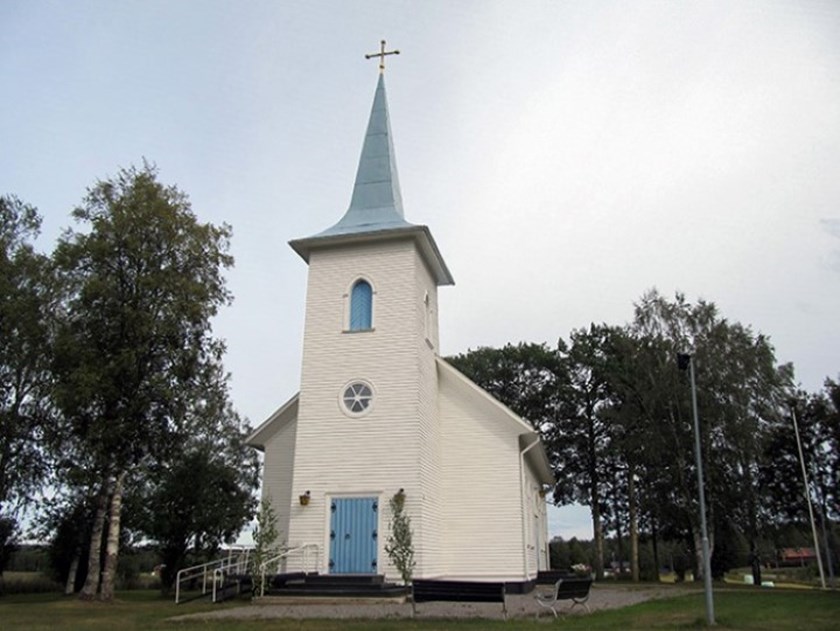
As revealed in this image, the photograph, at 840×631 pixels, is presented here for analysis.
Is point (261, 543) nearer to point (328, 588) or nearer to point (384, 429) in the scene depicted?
point (328, 588)

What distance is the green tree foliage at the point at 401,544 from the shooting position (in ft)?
51.0

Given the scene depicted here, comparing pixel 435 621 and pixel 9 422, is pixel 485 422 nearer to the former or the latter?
pixel 435 621

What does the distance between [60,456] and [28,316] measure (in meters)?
4.60

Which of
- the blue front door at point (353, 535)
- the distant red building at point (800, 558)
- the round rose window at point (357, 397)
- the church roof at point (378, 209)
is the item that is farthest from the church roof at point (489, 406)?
the distant red building at point (800, 558)

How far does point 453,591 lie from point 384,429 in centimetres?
621

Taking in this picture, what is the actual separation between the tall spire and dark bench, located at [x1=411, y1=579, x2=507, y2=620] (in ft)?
34.2

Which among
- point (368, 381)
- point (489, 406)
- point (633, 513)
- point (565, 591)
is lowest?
point (565, 591)

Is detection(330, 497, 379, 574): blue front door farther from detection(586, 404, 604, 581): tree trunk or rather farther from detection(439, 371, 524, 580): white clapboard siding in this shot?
detection(586, 404, 604, 581): tree trunk

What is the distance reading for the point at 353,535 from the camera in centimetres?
1752

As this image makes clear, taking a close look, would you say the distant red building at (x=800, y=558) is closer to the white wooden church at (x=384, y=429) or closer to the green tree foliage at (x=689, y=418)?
the green tree foliage at (x=689, y=418)

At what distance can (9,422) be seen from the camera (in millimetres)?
20719

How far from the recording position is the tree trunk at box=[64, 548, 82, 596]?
25.6 metres

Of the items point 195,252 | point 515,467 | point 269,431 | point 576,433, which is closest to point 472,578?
point 515,467

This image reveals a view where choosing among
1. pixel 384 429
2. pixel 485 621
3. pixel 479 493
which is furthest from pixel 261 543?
pixel 479 493
